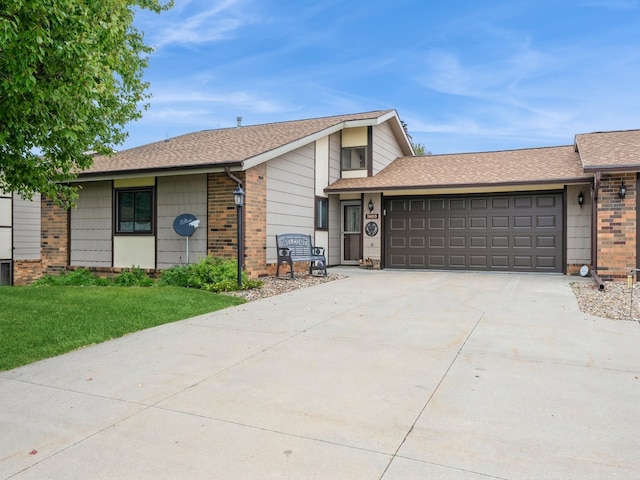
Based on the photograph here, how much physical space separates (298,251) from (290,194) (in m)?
1.49

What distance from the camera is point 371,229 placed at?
45.6 feet

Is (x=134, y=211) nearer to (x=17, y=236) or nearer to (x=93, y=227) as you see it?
(x=93, y=227)

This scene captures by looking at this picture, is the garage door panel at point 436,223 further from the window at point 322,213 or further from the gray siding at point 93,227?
the gray siding at point 93,227

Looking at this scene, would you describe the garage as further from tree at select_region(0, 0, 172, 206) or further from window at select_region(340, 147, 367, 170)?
tree at select_region(0, 0, 172, 206)

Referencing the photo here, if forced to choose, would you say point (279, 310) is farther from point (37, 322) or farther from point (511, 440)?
point (511, 440)

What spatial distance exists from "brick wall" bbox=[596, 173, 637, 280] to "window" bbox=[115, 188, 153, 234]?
34.4ft

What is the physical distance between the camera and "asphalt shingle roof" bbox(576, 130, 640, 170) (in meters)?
10.1

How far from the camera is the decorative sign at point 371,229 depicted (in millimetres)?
13836

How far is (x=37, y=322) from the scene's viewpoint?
5.98 m

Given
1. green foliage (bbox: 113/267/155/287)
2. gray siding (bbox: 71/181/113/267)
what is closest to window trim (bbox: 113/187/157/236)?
gray siding (bbox: 71/181/113/267)

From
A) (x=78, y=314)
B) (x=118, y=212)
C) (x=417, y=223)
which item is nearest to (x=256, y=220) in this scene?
(x=118, y=212)

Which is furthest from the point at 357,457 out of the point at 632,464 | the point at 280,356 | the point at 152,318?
the point at 152,318

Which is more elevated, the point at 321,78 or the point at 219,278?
the point at 321,78

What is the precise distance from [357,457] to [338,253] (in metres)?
12.2
